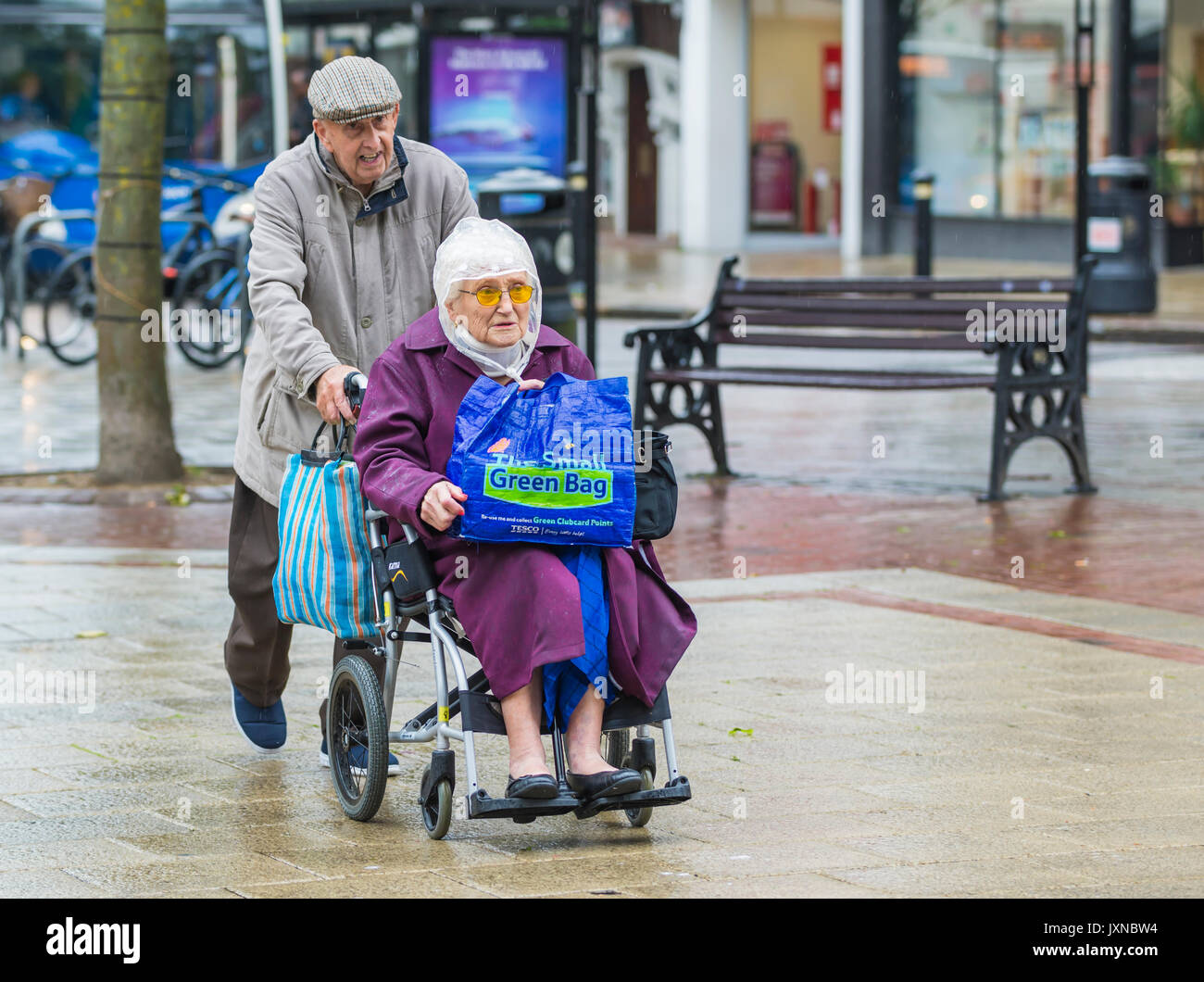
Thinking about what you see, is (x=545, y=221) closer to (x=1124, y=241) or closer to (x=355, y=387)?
(x=1124, y=241)

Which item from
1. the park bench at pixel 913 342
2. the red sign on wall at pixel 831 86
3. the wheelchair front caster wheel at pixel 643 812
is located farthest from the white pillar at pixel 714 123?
the wheelchair front caster wheel at pixel 643 812

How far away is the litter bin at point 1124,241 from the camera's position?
19797 mm

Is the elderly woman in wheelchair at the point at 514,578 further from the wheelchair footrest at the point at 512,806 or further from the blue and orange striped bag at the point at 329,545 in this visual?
the blue and orange striped bag at the point at 329,545

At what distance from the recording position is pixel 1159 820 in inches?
181

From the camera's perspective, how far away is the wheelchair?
4.38 metres

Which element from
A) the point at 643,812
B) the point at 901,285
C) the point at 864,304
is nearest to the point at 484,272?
the point at 643,812

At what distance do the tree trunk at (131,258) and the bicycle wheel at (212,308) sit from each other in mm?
5594

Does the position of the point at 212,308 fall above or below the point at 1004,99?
below

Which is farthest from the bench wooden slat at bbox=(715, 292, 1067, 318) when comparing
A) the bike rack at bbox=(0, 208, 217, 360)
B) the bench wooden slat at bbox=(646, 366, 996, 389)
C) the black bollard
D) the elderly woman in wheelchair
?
the black bollard

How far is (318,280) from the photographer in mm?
5055

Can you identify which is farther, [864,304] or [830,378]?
[864,304]

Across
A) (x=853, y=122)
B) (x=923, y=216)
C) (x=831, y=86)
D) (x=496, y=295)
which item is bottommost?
(x=496, y=295)

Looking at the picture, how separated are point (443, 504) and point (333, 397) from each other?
0.53 m
